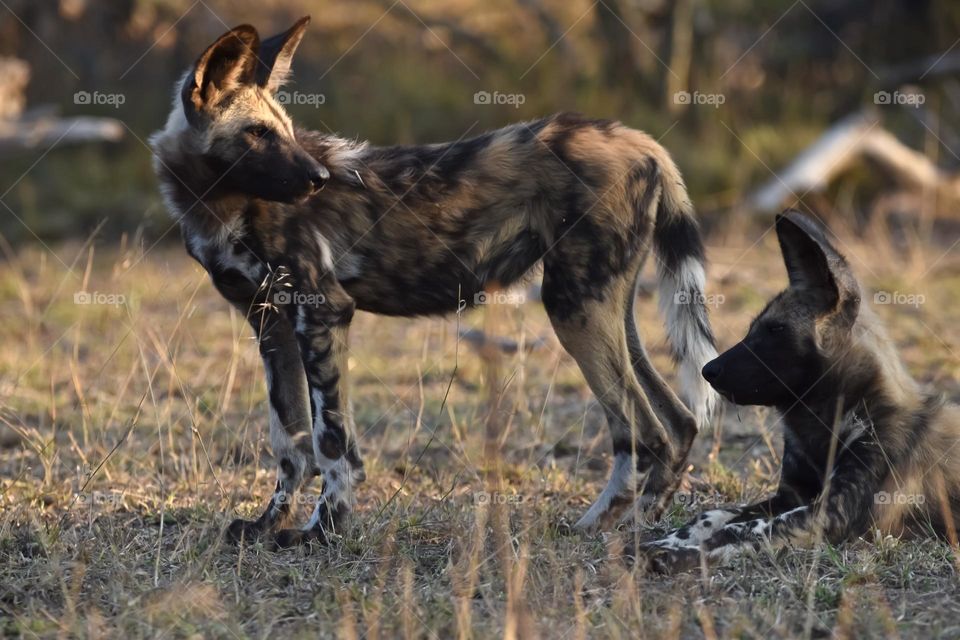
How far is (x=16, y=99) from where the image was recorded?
750 cm

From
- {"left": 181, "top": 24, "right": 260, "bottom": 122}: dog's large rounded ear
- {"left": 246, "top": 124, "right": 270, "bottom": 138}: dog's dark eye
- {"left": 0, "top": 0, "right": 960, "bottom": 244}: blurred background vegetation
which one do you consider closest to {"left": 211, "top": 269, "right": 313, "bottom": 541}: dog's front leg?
{"left": 246, "top": 124, "right": 270, "bottom": 138}: dog's dark eye

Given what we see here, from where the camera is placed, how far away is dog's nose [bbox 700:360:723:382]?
3.73 metres

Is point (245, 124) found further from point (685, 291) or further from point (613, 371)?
point (685, 291)

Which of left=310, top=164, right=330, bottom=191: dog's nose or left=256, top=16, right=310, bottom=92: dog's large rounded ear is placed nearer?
left=310, top=164, right=330, bottom=191: dog's nose

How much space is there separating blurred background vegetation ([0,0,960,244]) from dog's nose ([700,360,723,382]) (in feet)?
17.9

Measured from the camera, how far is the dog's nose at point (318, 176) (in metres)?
3.87

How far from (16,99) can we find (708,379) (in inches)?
208

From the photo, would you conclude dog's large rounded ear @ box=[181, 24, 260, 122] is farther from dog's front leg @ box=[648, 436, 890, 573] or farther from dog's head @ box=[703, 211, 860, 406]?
dog's front leg @ box=[648, 436, 890, 573]

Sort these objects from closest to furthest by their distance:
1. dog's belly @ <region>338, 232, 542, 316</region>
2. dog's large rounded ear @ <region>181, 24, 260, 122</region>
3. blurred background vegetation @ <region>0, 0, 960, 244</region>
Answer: dog's large rounded ear @ <region>181, 24, 260, 122</region> < dog's belly @ <region>338, 232, 542, 316</region> < blurred background vegetation @ <region>0, 0, 960, 244</region>

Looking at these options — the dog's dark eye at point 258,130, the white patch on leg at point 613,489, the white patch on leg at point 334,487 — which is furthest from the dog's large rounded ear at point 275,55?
the white patch on leg at point 613,489

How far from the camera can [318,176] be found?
3877 millimetres

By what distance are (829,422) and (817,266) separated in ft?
Answer: 1.52

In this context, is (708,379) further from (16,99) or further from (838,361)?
(16,99)

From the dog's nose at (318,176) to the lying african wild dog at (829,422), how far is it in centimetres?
130
